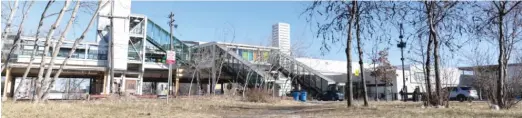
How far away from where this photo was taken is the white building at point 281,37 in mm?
46434

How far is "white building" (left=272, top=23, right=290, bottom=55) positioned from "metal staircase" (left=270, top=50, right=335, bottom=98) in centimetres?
227

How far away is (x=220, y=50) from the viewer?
4222 cm

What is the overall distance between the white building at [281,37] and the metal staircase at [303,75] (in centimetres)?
227

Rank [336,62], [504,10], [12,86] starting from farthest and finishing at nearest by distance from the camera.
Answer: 1. [336,62]
2. [12,86]
3. [504,10]

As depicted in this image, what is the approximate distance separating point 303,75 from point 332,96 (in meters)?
3.94

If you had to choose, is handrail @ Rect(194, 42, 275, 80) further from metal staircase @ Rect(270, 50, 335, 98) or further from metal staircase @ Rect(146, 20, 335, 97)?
metal staircase @ Rect(270, 50, 335, 98)

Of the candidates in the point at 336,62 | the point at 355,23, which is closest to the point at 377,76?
the point at 336,62

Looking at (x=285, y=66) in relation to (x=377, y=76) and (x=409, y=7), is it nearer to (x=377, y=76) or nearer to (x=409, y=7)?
(x=377, y=76)

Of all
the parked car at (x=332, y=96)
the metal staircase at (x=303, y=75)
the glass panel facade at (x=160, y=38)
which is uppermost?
the glass panel facade at (x=160, y=38)

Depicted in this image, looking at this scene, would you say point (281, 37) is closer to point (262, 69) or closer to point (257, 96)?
point (262, 69)

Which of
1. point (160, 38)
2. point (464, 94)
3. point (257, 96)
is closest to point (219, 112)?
point (257, 96)

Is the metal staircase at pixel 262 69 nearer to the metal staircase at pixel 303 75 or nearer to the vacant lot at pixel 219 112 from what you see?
the metal staircase at pixel 303 75

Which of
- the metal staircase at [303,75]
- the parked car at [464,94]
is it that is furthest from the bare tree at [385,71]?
the parked car at [464,94]

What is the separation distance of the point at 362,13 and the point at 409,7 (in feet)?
5.15
